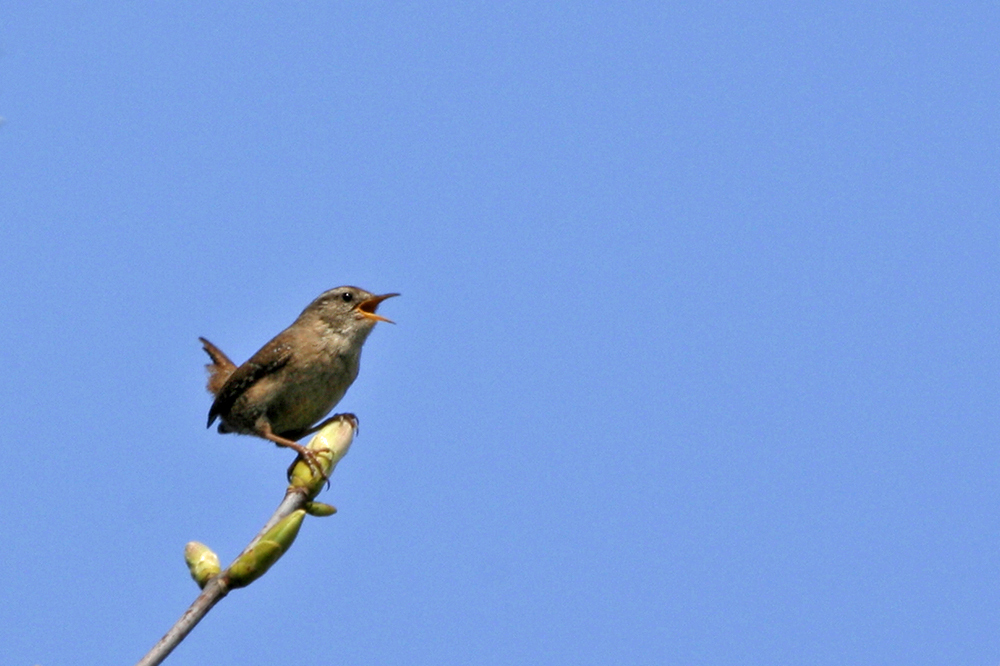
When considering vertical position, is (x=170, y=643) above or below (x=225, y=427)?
below

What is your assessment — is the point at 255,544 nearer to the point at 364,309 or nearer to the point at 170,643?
the point at 170,643

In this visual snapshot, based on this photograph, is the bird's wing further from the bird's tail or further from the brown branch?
the brown branch

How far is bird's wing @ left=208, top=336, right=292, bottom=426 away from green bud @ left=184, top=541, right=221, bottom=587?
15.1 feet

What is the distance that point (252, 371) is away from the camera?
24.4 feet

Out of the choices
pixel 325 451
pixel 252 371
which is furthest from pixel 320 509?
pixel 252 371

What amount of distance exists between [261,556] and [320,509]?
472mm

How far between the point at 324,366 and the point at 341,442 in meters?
3.85

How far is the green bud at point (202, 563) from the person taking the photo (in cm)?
274

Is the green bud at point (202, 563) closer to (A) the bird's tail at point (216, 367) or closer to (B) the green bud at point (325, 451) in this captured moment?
(B) the green bud at point (325, 451)

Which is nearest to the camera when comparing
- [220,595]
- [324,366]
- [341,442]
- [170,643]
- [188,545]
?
[170,643]

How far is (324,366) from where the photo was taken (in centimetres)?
736

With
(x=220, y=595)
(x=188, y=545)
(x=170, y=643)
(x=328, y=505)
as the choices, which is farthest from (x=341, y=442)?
(x=170, y=643)

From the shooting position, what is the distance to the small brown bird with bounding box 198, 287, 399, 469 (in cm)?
729

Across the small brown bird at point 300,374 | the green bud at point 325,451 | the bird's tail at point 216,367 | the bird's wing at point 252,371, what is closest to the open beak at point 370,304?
the small brown bird at point 300,374
